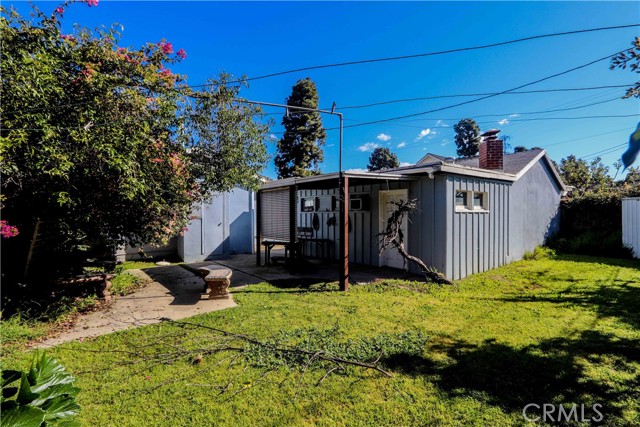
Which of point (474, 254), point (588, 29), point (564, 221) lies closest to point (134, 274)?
point (474, 254)

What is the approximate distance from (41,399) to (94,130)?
3.74 m

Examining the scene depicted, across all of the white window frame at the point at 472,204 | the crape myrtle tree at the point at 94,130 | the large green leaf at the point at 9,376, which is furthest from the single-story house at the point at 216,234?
the large green leaf at the point at 9,376

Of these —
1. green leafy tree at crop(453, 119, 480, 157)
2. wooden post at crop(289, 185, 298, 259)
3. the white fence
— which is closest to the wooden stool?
wooden post at crop(289, 185, 298, 259)

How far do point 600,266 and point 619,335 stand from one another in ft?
19.0

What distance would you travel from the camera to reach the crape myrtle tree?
384 centimetres

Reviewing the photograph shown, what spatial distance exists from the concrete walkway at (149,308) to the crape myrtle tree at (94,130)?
114 cm

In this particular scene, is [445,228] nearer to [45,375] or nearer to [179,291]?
[179,291]

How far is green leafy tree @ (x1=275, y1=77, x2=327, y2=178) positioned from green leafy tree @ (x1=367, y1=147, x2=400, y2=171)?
20745mm

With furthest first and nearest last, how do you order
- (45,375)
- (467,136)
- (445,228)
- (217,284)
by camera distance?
(467,136), (445,228), (217,284), (45,375)

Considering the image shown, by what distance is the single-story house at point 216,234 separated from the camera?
35.5 feet

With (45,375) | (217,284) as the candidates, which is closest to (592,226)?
(217,284)

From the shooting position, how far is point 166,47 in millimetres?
5656

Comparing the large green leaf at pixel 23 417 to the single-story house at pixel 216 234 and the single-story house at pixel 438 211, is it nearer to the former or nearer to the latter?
the single-story house at pixel 438 211

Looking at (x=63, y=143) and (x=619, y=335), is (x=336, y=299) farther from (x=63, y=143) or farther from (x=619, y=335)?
(x=63, y=143)
